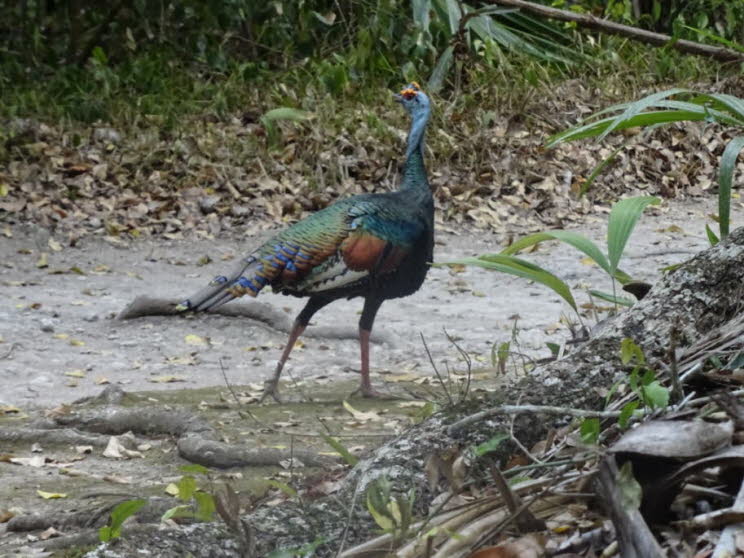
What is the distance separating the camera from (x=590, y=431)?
1.62m

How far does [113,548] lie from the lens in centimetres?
161

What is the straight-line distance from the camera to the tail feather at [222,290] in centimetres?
532

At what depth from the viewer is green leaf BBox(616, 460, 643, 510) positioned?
1.42 metres

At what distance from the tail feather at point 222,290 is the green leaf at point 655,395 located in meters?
3.76

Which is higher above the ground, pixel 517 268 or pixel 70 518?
pixel 517 268

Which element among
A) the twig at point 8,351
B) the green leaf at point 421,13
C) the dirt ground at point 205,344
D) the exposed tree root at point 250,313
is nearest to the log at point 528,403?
the dirt ground at point 205,344

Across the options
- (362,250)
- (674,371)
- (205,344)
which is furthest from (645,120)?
(205,344)

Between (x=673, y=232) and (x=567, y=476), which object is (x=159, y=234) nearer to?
(x=673, y=232)

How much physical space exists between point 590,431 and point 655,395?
110 millimetres

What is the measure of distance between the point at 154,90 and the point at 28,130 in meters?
1.41

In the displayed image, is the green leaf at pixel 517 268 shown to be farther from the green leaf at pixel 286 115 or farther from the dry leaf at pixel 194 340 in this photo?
the green leaf at pixel 286 115

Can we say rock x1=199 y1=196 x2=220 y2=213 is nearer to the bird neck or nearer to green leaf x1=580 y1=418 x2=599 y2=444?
the bird neck

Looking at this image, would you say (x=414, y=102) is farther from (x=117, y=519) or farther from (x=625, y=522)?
(x=625, y=522)

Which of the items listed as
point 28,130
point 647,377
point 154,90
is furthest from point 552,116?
point 647,377
